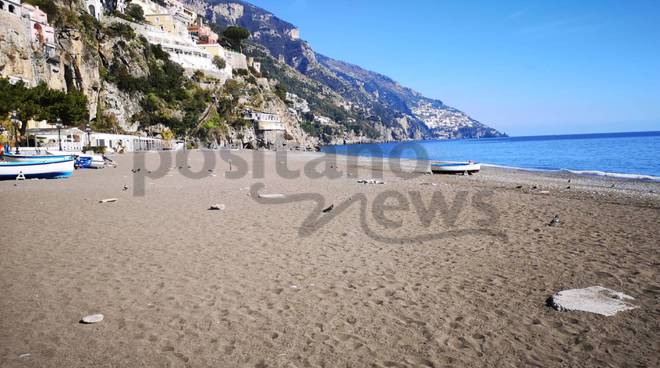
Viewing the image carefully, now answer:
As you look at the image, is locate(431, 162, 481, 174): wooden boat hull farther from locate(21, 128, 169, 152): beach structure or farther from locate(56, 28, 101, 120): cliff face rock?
locate(56, 28, 101, 120): cliff face rock

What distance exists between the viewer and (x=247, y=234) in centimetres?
965

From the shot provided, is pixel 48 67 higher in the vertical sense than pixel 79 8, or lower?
lower

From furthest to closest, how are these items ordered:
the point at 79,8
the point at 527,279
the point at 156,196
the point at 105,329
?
the point at 79,8 < the point at 156,196 < the point at 527,279 < the point at 105,329

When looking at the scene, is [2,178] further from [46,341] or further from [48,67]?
[48,67]

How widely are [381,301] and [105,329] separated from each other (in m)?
3.59

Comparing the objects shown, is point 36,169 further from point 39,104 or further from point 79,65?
point 79,65

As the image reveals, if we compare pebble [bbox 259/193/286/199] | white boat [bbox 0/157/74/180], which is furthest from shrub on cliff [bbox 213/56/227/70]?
pebble [bbox 259/193/286/199]

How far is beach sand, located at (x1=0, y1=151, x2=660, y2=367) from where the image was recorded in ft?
14.4

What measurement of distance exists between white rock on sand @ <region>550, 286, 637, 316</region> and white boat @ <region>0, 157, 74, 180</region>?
24773 mm

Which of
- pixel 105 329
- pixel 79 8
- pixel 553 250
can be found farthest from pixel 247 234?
pixel 79 8

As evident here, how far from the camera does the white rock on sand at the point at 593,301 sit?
214 inches

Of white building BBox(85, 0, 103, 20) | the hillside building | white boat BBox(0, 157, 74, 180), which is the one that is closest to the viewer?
white boat BBox(0, 157, 74, 180)

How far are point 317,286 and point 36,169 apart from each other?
21908mm

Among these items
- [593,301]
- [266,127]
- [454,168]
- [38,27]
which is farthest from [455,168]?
[266,127]
